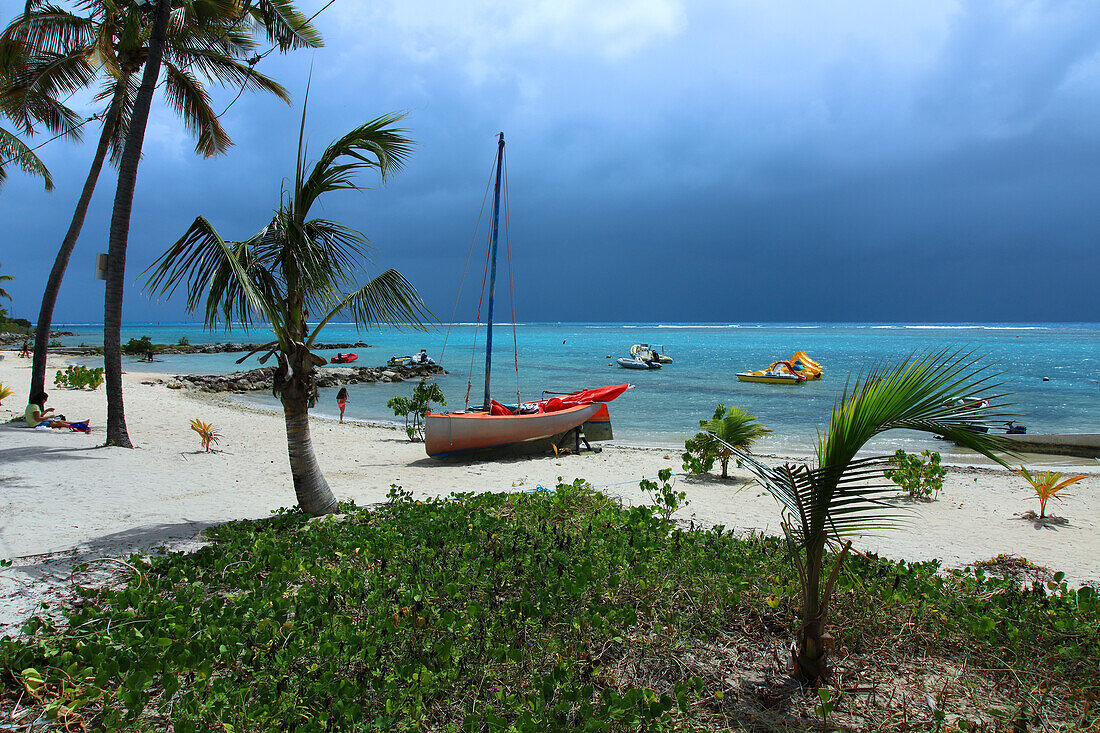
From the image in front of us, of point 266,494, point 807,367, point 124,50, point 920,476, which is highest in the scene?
point 124,50

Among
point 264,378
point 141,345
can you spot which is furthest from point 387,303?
point 141,345

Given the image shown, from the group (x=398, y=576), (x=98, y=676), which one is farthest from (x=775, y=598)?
(x=98, y=676)

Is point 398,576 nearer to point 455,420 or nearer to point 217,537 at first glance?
point 217,537

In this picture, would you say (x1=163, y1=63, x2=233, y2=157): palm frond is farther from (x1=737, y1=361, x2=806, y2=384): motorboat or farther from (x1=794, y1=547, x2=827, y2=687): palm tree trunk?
(x1=737, y1=361, x2=806, y2=384): motorboat

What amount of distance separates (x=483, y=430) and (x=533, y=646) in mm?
9193

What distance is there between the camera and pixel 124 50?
34.0 feet

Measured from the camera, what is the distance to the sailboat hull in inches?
480

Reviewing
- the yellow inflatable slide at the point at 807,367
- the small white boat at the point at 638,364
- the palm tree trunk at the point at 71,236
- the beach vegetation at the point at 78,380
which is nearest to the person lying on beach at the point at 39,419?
the palm tree trunk at the point at 71,236

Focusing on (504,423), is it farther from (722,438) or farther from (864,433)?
(864,433)

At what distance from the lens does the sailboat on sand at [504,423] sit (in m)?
12.2

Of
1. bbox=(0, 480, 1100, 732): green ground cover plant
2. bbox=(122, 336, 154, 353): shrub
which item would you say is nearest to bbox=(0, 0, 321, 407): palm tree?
bbox=(0, 480, 1100, 732): green ground cover plant

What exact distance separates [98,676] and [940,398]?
4263mm

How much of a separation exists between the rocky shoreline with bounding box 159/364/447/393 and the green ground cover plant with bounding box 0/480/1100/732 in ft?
78.2

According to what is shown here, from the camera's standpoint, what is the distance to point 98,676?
2.61m
